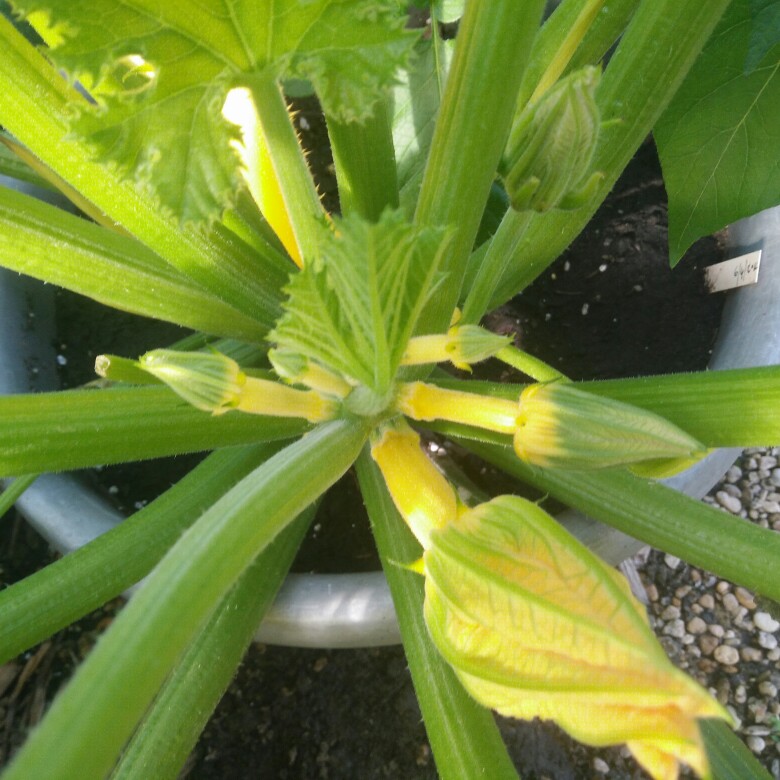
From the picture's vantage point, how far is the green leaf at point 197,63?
584 millimetres

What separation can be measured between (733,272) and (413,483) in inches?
25.5

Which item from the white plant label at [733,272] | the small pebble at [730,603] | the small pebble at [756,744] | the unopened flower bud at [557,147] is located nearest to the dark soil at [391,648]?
the white plant label at [733,272]

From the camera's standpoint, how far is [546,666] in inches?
19.2

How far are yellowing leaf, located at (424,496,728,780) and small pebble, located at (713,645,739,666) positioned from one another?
2.75 ft

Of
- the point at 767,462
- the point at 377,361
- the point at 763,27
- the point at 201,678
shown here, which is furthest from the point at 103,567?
the point at 767,462

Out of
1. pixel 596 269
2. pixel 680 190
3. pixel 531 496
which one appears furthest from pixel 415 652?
pixel 596 269

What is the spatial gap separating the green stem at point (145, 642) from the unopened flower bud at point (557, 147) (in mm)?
297

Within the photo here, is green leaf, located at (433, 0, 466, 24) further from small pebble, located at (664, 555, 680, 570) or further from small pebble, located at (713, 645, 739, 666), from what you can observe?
small pebble, located at (713, 645, 739, 666)

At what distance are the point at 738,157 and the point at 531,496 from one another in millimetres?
497

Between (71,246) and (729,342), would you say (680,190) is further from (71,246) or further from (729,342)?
(71,246)

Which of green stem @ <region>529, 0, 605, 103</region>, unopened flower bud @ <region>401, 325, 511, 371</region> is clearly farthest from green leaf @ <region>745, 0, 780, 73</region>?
unopened flower bud @ <region>401, 325, 511, 371</region>

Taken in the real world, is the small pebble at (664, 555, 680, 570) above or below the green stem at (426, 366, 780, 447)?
below

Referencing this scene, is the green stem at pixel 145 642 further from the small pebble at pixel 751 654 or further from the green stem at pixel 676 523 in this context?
the small pebble at pixel 751 654

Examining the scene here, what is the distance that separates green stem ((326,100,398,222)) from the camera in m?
0.84
